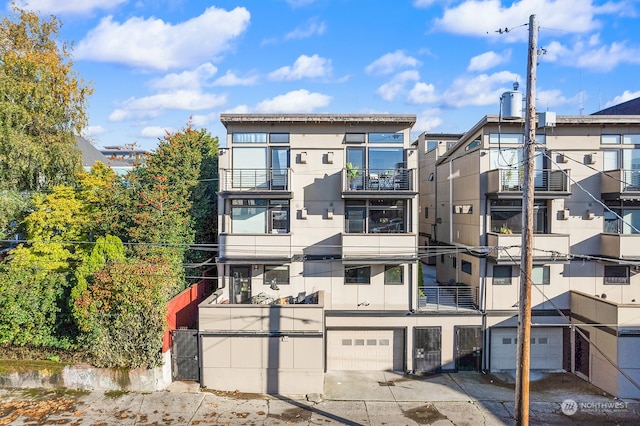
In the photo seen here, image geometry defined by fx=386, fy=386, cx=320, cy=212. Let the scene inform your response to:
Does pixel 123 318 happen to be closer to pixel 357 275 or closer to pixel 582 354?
pixel 357 275

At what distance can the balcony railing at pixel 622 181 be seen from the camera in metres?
15.8

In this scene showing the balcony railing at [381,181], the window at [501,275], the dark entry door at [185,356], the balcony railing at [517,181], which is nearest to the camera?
the dark entry door at [185,356]

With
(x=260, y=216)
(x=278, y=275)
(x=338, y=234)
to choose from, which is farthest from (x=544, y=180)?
(x=260, y=216)

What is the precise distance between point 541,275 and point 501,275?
1.73 meters

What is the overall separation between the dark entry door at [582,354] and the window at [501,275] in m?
3.27

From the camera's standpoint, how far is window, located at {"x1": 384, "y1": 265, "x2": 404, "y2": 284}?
16.5 metres

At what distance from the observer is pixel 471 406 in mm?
13078

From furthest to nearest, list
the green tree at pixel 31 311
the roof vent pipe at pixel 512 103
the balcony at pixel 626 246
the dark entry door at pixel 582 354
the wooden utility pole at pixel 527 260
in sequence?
the dark entry door at pixel 582 354 → the balcony at pixel 626 246 → the green tree at pixel 31 311 → the roof vent pipe at pixel 512 103 → the wooden utility pole at pixel 527 260

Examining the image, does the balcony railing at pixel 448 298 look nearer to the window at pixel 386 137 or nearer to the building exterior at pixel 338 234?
the building exterior at pixel 338 234

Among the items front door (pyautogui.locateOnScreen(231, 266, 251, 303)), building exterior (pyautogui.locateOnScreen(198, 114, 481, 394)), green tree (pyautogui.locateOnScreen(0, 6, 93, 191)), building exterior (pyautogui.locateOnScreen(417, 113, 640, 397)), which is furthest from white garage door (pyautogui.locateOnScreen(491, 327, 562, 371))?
green tree (pyautogui.locateOnScreen(0, 6, 93, 191))

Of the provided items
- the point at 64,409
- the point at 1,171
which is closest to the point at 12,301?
the point at 64,409

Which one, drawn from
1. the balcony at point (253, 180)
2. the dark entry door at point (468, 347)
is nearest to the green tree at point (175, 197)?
the balcony at point (253, 180)

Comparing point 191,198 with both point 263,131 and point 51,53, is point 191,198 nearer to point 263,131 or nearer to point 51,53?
point 263,131

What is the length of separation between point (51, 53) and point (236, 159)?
1142 centimetres
